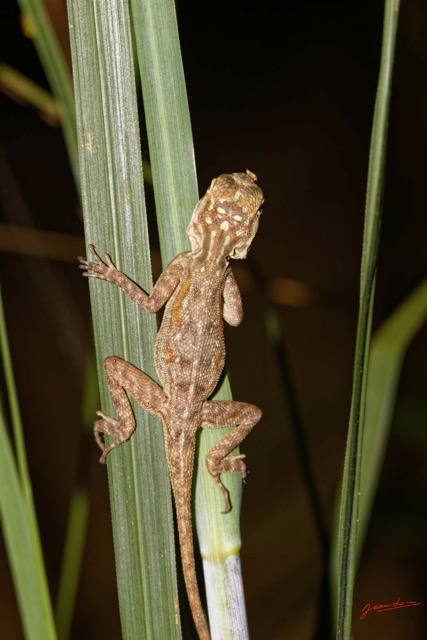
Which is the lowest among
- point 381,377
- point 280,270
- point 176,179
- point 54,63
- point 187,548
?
point 187,548

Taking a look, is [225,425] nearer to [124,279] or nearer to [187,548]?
[187,548]

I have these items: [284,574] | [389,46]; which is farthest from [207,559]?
[284,574]

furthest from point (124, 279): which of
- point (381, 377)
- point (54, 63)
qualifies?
point (381, 377)

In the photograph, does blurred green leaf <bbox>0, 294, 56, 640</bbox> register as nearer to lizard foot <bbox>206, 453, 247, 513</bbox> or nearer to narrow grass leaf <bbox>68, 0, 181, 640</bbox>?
narrow grass leaf <bbox>68, 0, 181, 640</bbox>

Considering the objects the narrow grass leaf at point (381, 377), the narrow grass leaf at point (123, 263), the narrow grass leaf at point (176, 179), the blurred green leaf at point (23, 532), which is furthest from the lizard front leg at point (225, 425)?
the blurred green leaf at point (23, 532)

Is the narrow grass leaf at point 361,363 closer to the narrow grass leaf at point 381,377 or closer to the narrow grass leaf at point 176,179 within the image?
the narrow grass leaf at point 176,179

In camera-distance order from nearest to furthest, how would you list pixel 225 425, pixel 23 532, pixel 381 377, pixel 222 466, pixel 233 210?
pixel 23 532 < pixel 381 377 < pixel 222 466 < pixel 225 425 < pixel 233 210
